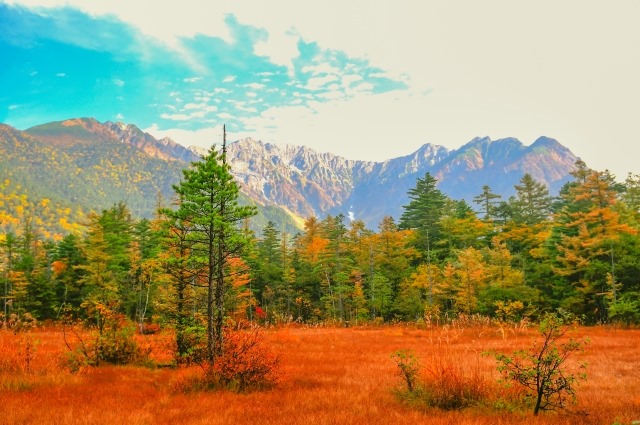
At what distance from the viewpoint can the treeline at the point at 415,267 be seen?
3170 cm

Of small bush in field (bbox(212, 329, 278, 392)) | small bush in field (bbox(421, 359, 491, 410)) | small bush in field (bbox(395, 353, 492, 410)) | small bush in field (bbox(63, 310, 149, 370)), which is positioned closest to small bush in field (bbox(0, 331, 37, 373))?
small bush in field (bbox(63, 310, 149, 370))

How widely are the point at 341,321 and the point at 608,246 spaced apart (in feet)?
78.6

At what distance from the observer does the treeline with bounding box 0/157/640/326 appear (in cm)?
3170

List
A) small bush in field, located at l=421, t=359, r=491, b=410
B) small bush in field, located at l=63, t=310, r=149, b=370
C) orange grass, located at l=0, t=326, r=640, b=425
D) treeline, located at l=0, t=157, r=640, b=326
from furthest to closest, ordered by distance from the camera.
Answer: treeline, located at l=0, t=157, r=640, b=326 < small bush in field, located at l=63, t=310, r=149, b=370 < small bush in field, located at l=421, t=359, r=491, b=410 < orange grass, located at l=0, t=326, r=640, b=425

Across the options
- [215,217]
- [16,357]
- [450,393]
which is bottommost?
[450,393]

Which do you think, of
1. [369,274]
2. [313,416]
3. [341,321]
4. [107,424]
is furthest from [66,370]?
[369,274]

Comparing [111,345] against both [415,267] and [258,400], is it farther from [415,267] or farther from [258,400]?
[415,267]

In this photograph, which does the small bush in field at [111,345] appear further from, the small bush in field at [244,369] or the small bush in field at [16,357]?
the small bush in field at [244,369]

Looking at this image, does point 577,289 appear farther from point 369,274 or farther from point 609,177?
point 369,274

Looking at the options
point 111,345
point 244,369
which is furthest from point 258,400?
point 111,345

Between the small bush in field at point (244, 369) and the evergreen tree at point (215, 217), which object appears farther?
the evergreen tree at point (215, 217)

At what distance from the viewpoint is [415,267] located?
150 ft

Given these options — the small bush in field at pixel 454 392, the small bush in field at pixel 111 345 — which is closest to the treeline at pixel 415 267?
the small bush in field at pixel 111 345

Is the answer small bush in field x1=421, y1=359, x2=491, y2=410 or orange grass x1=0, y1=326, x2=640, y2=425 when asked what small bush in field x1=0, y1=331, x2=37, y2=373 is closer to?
orange grass x1=0, y1=326, x2=640, y2=425
